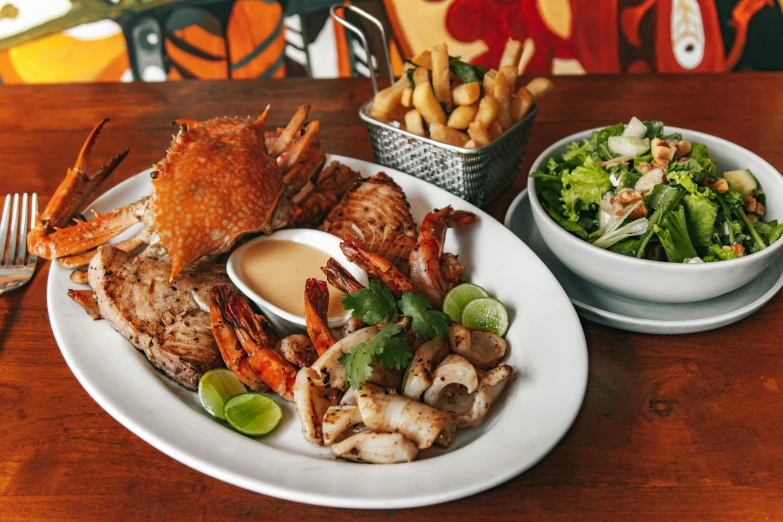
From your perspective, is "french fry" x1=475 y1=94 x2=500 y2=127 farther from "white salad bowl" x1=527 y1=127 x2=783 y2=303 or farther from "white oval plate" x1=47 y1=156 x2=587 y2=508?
"white oval plate" x1=47 y1=156 x2=587 y2=508

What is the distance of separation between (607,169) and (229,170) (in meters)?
1.37

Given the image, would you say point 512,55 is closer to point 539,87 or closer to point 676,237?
point 539,87

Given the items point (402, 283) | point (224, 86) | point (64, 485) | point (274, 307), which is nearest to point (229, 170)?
point (274, 307)

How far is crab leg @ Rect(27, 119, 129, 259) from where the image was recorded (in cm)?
238

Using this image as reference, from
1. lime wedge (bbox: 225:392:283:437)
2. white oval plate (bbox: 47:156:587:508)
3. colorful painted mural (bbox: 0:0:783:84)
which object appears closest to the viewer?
white oval plate (bbox: 47:156:587:508)

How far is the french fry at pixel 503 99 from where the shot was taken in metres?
2.49

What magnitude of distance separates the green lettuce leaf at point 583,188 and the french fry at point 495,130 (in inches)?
14.4

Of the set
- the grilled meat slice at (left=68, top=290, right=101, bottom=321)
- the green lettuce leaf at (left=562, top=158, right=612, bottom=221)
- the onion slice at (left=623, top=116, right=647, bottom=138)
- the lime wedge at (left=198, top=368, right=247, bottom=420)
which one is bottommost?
the lime wedge at (left=198, top=368, right=247, bottom=420)

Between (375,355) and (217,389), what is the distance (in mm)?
526

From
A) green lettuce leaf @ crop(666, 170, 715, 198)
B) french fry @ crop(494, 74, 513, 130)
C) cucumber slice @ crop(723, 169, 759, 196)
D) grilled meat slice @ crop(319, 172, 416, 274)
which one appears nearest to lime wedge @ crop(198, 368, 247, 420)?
grilled meat slice @ crop(319, 172, 416, 274)

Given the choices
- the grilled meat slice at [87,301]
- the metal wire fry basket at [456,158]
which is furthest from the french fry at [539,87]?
the grilled meat slice at [87,301]

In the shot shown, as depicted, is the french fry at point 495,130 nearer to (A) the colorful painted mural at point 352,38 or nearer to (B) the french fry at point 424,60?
(B) the french fry at point 424,60

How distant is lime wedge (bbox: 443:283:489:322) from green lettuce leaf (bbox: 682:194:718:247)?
706mm

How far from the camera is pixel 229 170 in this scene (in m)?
2.35
